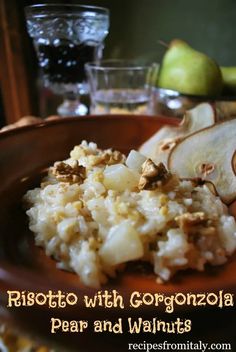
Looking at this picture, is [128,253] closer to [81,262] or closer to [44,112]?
[81,262]

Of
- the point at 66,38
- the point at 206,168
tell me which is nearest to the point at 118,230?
the point at 206,168

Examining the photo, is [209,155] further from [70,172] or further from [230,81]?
[230,81]

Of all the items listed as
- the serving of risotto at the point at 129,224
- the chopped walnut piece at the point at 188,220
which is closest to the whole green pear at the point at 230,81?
the serving of risotto at the point at 129,224

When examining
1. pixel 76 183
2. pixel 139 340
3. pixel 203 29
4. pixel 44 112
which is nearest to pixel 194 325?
pixel 139 340

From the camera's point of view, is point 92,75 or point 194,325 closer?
point 194,325

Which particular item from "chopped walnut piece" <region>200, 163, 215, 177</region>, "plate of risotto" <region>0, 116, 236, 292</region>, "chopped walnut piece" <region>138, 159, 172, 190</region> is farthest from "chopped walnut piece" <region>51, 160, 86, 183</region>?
"chopped walnut piece" <region>200, 163, 215, 177</region>
